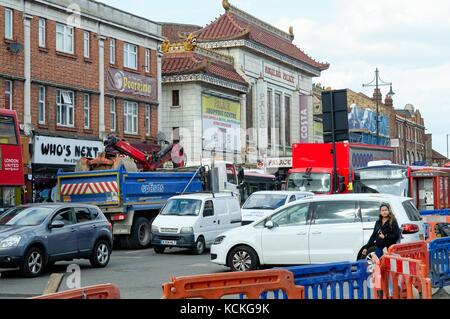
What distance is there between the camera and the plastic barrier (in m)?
Answer: 8.62

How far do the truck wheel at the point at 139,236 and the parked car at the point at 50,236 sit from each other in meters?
5.92

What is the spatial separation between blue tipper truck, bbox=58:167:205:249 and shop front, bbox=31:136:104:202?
4.13m

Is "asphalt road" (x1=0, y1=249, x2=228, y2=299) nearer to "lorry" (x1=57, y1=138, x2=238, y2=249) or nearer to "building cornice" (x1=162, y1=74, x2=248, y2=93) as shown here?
"lorry" (x1=57, y1=138, x2=238, y2=249)

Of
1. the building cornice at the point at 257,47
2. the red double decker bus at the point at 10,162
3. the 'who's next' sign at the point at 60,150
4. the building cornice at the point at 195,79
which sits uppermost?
the building cornice at the point at 257,47

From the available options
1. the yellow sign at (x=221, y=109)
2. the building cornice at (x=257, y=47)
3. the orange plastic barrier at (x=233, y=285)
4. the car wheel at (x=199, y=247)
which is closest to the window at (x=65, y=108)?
the yellow sign at (x=221, y=109)

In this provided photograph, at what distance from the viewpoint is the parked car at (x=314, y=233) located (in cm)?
1555

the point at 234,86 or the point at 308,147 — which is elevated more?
the point at 234,86

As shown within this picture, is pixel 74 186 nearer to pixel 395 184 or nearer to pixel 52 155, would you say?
pixel 52 155

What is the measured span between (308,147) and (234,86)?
19.1 metres

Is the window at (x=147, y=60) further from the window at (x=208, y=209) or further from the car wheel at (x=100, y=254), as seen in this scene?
the car wheel at (x=100, y=254)

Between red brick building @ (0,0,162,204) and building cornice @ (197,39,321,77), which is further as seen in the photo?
building cornice @ (197,39,321,77)

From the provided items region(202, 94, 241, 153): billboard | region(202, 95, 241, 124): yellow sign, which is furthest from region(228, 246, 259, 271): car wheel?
region(202, 95, 241, 124): yellow sign
